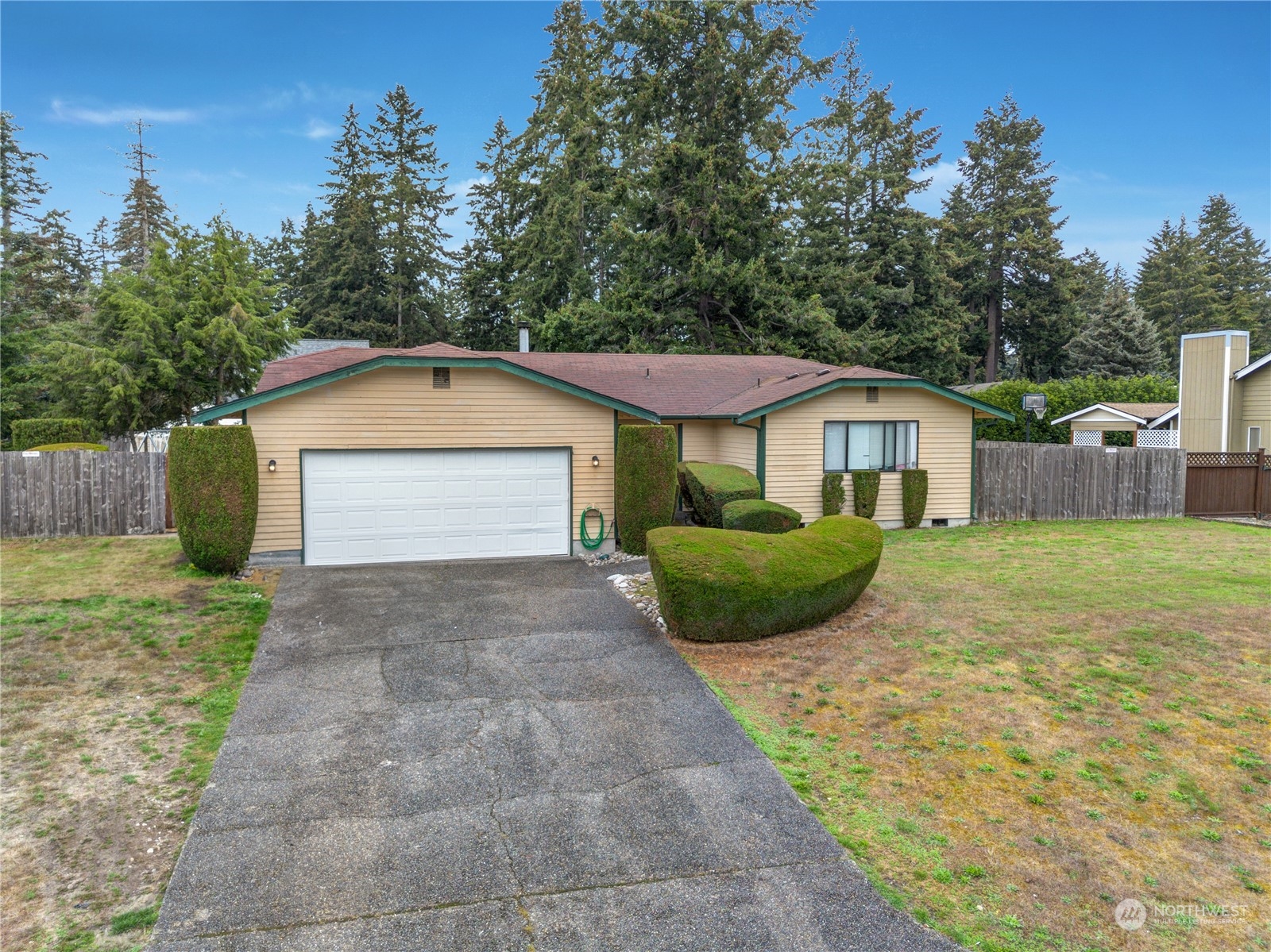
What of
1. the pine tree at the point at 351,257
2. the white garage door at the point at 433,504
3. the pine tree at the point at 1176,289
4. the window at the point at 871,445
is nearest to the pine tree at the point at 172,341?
the white garage door at the point at 433,504

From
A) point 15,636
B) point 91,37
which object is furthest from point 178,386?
point 15,636

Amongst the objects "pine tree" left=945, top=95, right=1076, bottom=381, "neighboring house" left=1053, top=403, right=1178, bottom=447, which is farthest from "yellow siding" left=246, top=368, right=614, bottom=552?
"pine tree" left=945, top=95, right=1076, bottom=381

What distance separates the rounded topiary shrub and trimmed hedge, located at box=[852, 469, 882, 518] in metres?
11.1

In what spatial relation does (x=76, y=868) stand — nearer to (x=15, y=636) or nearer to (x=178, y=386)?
(x=15, y=636)

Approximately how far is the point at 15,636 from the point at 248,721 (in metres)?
4.07

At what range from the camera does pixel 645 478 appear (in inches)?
493

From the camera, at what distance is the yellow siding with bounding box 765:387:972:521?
14.9m

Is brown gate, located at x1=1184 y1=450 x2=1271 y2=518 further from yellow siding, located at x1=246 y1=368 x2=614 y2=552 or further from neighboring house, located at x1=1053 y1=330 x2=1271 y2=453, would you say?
yellow siding, located at x1=246 y1=368 x2=614 y2=552

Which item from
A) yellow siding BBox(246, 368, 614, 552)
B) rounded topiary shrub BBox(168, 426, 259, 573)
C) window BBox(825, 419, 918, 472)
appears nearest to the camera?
rounded topiary shrub BBox(168, 426, 259, 573)

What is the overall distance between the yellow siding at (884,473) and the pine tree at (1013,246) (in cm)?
2595

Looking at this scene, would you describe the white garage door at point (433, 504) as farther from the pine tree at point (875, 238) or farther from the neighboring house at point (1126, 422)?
the pine tree at point (875, 238)

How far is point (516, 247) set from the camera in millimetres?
34406

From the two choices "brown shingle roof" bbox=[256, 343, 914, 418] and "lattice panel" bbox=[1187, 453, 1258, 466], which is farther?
"lattice panel" bbox=[1187, 453, 1258, 466]

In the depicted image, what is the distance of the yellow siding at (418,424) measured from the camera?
1202 cm
